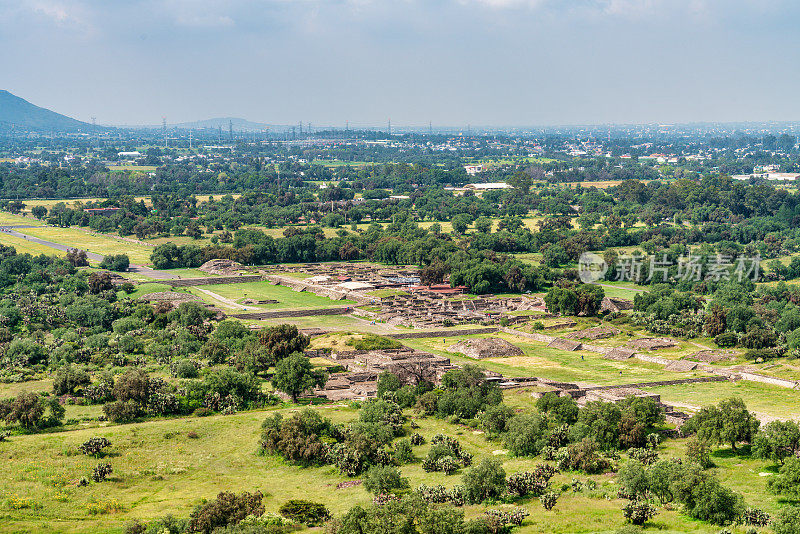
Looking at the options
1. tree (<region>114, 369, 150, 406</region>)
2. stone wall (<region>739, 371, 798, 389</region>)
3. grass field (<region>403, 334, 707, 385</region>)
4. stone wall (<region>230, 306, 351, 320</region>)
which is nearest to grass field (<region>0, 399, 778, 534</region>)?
tree (<region>114, 369, 150, 406</region>)

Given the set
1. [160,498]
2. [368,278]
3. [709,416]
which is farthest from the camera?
[368,278]

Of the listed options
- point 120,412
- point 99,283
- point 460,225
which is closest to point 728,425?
point 120,412

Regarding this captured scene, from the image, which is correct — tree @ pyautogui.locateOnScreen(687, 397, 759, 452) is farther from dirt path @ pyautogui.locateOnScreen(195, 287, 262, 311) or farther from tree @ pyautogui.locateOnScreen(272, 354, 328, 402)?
dirt path @ pyautogui.locateOnScreen(195, 287, 262, 311)

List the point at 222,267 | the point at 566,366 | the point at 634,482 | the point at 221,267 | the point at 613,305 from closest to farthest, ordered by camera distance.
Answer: the point at 634,482 → the point at 566,366 → the point at 613,305 → the point at 221,267 → the point at 222,267

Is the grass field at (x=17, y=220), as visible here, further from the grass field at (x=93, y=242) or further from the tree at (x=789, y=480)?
the tree at (x=789, y=480)

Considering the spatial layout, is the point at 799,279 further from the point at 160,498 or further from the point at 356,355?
the point at 160,498

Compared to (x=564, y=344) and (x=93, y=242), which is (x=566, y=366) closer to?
(x=564, y=344)

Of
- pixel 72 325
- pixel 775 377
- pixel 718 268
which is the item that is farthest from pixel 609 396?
pixel 718 268
